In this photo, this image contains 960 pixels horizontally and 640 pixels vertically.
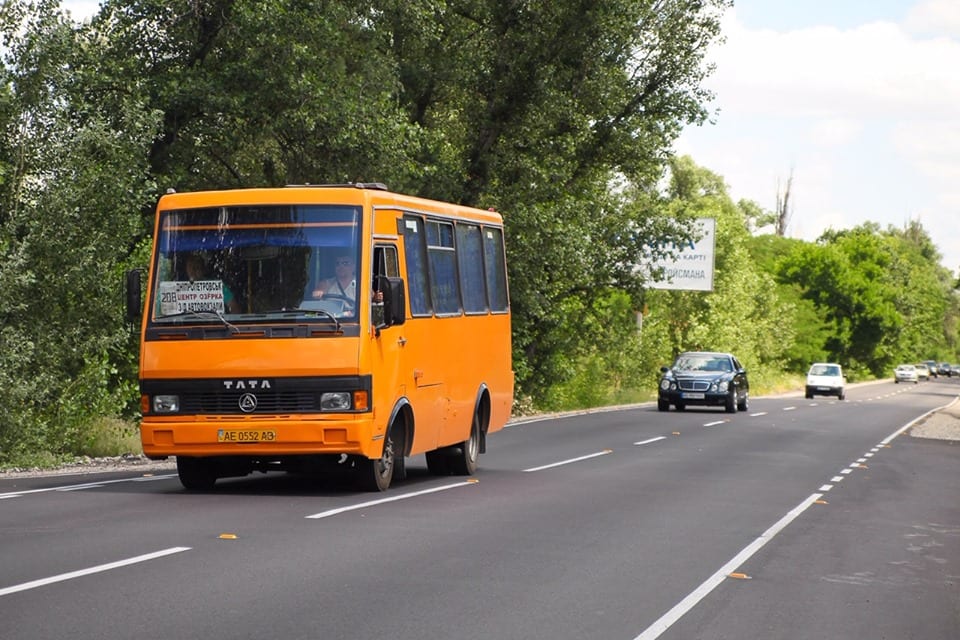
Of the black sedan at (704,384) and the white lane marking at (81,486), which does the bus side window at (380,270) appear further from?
the black sedan at (704,384)

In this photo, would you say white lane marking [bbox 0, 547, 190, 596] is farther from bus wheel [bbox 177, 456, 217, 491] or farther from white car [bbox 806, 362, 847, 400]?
white car [bbox 806, 362, 847, 400]

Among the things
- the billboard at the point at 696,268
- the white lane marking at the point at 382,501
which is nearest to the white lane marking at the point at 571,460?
the white lane marking at the point at 382,501

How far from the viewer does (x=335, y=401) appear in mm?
14641

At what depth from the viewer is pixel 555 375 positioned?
133ft

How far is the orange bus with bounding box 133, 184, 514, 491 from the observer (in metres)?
14.6

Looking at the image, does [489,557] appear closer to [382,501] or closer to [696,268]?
[382,501]

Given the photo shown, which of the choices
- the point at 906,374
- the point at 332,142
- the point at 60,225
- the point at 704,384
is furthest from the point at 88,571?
the point at 906,374

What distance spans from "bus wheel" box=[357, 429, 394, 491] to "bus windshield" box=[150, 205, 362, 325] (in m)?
1.58

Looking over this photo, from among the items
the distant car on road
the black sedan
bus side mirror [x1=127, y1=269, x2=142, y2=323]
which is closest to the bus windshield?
bus side mirror [x1=127, y1=269, x2=142, y2=323]

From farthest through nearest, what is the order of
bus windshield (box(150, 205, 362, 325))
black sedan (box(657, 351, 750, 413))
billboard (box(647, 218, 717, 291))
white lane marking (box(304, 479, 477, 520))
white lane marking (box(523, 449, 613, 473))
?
billboard (box(647, 218, 717, 291)) < black sedan (box(657, 351, 750, 413)) < white lane marking (box(523, 449, 613, 473)) < bus windshield (box(150, 205, 362, 325)) < white lane marking (box(304, 479, 477, 520))

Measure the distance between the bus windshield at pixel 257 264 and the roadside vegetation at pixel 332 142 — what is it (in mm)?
4752

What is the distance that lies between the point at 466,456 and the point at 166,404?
4790 millimetres

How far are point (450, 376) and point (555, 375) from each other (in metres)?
23.0

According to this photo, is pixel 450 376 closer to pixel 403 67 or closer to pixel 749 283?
pixel 403 67
